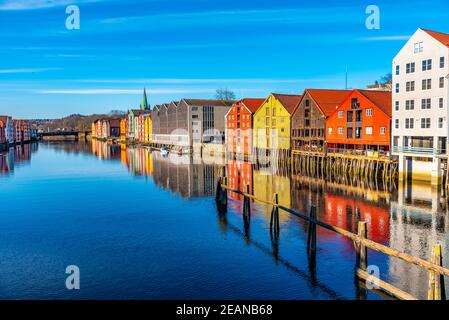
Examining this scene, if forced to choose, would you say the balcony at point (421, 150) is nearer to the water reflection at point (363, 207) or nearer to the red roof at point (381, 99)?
the water reflection at point (363, 207)

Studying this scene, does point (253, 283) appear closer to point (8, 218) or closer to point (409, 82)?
point (8, 218)

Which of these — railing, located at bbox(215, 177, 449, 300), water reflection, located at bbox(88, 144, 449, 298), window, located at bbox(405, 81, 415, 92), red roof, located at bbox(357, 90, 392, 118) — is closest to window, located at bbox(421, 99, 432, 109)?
window, located at bbox(405, 81, 415, 92)

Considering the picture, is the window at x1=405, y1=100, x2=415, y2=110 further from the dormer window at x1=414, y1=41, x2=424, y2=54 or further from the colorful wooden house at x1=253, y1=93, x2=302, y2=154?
the colorful wooden house at x1=253, y1=93, x2=302, y2=154

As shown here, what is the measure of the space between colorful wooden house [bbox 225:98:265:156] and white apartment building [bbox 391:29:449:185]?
43.4 meters

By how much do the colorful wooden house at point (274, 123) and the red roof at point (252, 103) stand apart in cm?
418

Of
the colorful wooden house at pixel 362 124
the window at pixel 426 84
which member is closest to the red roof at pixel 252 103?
the colorful wooden house at pixel 362 124

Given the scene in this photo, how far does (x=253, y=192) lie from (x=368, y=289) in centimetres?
2996

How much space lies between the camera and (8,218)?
3759 cm

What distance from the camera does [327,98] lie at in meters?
75.4

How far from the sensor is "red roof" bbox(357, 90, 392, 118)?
60.5 meters

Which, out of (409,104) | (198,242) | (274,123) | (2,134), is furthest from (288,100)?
(2,134)

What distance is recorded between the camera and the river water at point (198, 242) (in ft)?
66.9

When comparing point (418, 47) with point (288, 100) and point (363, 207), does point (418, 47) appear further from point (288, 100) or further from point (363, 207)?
point (288, 100)
